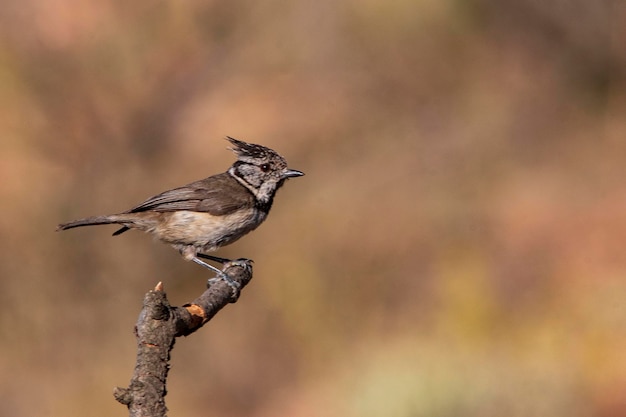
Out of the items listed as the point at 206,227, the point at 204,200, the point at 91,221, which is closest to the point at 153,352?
the point at 91,221

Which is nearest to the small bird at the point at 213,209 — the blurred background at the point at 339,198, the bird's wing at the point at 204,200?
the bird's wing at the point at 204,200

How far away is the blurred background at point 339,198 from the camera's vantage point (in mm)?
10453

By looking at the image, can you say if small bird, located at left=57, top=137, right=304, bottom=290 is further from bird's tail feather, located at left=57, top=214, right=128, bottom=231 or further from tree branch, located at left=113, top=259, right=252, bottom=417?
tree branch, located at left=113, top=259, right=252, bottom=417

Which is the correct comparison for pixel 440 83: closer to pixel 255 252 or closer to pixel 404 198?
pixel 404 198

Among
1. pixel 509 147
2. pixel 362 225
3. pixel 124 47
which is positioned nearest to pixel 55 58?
pixel 124 47

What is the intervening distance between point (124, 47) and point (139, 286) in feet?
12.9

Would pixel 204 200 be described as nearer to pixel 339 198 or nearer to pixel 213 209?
pixel 213 209

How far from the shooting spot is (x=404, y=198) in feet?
39.4

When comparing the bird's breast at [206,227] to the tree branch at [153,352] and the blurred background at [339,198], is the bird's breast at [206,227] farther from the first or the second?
the blurred background at [339,198]

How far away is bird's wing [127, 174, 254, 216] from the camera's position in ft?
21.9

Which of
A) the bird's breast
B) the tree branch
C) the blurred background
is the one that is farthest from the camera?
the blurred background

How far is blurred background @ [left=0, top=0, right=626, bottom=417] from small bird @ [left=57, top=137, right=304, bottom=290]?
3993mm

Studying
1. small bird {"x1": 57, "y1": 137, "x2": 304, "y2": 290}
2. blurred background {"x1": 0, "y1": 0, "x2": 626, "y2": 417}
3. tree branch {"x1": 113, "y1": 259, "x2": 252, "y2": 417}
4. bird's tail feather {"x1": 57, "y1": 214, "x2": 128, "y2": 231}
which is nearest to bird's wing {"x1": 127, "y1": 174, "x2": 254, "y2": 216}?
small bird {"x1": 57, "y1": 137, "x2": 304, "y2": 290}

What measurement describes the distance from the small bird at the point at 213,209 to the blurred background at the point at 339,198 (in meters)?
3.99
